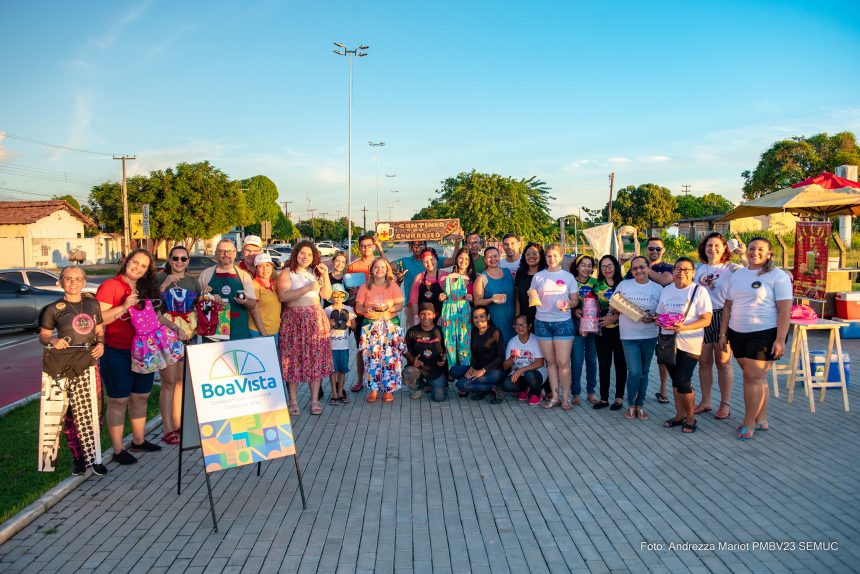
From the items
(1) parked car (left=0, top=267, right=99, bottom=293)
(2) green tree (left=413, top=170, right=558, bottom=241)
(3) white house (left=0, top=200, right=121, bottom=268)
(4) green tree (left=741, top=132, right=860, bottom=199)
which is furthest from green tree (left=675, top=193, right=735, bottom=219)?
(1) parked car (left=0, top=267, right=99, bottom=293)

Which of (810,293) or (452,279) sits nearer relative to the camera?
(452,279)

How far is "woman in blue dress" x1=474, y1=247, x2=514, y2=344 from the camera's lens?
7.64 m

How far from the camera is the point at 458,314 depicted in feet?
25.6

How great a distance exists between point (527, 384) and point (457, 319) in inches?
47.1

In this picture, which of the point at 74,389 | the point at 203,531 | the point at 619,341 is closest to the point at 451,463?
the point at 203,531

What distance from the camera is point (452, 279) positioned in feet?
25.7

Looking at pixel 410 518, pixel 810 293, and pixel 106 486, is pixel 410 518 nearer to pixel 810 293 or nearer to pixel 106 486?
pixel 106 486

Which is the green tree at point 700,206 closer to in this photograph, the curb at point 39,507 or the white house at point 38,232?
the white house at point 38,232

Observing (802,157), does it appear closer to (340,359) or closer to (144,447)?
(340,359)

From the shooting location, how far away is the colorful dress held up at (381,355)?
7715 mm

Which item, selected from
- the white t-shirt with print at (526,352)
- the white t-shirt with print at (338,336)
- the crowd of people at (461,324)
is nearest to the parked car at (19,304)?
the crowd of people at (461,324)

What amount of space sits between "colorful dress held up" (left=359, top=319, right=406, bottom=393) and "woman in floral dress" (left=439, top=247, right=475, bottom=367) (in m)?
Result: 0.68

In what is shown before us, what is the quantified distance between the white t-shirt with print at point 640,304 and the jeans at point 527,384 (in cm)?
125

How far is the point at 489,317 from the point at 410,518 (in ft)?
11.9
